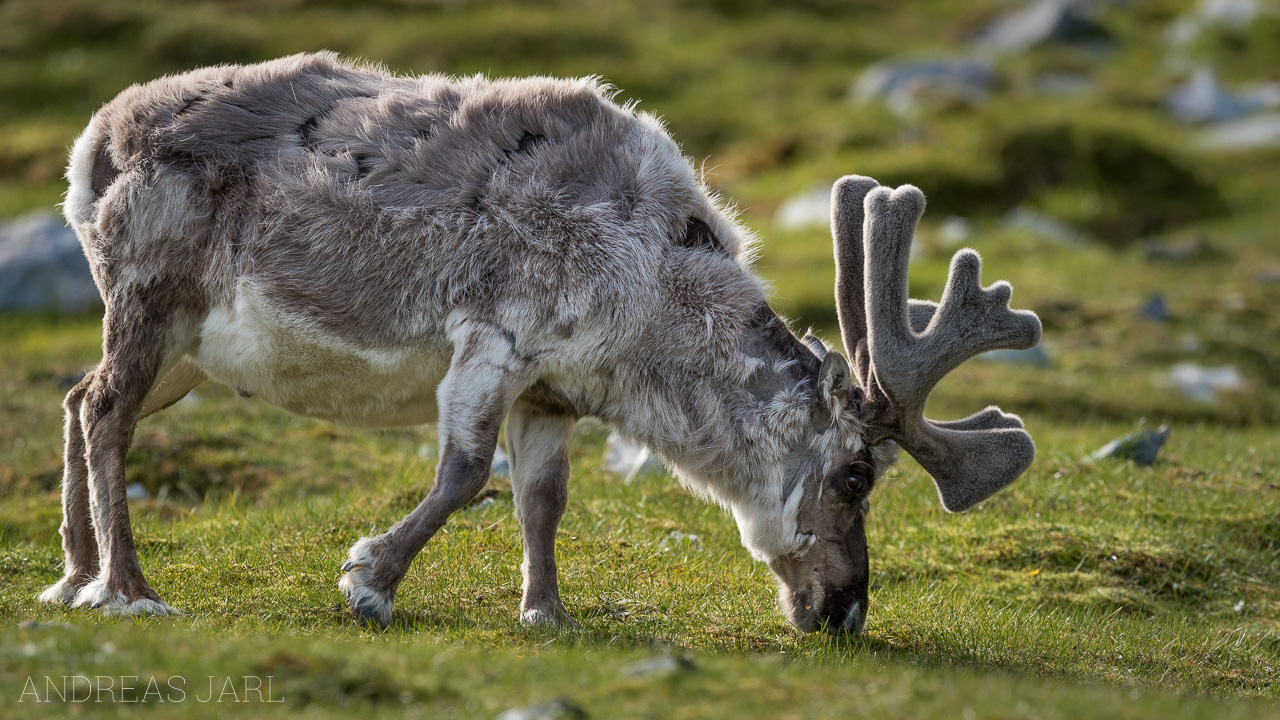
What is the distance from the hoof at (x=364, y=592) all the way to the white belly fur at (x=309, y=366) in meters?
0.88

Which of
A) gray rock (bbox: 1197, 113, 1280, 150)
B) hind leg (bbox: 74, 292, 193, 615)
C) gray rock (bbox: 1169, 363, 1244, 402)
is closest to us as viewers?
hind leg (bbox: 74, 292, 193, 615)

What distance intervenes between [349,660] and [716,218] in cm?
323

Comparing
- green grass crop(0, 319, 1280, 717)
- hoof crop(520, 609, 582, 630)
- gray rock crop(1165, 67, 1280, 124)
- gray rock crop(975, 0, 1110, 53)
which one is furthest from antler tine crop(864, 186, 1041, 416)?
gray rock crop(975, 0, 1110, 53)

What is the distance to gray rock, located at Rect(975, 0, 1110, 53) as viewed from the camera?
2794 centimetres

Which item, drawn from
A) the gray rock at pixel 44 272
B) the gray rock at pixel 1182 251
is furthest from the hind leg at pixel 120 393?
the gray rock at pixel 1182 251

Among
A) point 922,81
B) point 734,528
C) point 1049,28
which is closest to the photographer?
point 734,528

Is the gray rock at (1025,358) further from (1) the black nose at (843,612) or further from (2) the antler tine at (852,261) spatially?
(1) the black nose at (843,612)

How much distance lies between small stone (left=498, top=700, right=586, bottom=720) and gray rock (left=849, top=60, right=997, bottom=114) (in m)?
19.4

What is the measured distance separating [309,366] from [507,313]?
1.12 m

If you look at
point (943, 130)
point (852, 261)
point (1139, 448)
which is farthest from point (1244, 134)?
point (852, 261)

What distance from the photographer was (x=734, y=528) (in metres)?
8.91

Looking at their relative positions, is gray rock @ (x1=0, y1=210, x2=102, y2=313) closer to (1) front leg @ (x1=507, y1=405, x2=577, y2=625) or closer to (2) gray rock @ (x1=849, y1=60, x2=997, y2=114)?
(1) front leg @ (x1=507, y1=405, x2=577, y2=625)

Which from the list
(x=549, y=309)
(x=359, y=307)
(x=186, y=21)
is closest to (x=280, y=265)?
(x=359, y=307)

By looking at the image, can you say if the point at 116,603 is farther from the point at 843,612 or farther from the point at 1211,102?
the point at 1211,102
